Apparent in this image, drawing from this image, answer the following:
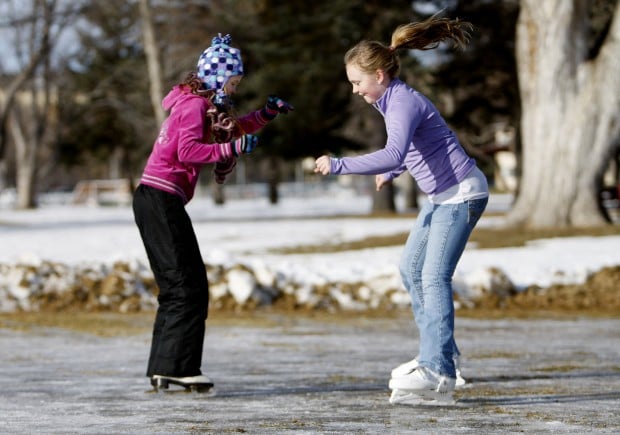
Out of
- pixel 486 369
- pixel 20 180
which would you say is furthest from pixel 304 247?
pixel 20 180

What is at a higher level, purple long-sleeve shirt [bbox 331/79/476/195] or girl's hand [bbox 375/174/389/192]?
purple long-sleeve shirt [bbox 331/79/476/195]

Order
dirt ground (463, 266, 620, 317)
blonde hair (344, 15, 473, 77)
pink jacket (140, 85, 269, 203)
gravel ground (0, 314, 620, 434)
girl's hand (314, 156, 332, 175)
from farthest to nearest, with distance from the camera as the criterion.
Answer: dirt ground (463, 266, 620, 317) < pink jacket (140, 85, 269, 203) < blonde hair (344, 15, 473, 77) < girl's hand (314, 156, 332, 175) < gravel ground (0, 314, 620, 434)

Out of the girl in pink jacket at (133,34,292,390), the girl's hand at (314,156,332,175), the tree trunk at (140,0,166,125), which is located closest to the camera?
the girl's hand at (314,156,332,175)

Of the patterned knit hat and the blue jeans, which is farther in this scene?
the patterned knit hat

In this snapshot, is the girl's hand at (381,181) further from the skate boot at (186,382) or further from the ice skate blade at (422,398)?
the skate boot at (186,382)

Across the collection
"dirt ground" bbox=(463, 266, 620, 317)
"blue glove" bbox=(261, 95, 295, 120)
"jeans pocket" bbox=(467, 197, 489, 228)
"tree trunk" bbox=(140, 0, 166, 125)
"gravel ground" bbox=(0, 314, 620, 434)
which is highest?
"tree trunk" bbox=(140, 0, 166, 125)

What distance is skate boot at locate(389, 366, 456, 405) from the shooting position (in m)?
5.82

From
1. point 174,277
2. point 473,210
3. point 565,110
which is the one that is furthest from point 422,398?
point 565,110

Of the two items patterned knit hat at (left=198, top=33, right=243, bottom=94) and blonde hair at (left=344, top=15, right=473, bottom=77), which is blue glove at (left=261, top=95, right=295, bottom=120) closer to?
patterned knit hat at (left=198, top=33, right=243, bottom=94)

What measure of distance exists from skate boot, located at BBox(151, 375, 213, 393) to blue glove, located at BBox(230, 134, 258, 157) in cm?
121

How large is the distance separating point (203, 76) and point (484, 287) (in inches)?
259

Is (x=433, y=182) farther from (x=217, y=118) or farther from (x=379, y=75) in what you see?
(x=217, y=118)


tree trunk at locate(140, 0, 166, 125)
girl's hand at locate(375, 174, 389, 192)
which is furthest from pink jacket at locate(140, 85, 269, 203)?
tree trunk at locate(140, 0, 166, 125)

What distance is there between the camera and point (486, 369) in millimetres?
7512
